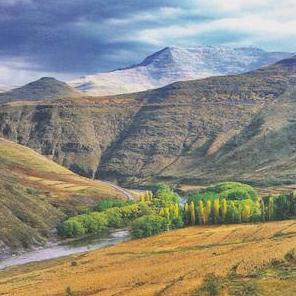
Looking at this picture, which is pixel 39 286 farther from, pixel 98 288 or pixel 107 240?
pixel 107 240

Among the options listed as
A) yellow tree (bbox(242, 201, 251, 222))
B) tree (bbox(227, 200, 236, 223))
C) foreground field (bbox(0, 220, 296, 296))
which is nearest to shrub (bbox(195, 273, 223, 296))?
foreground field (bbox(0, 220, 296, 296))

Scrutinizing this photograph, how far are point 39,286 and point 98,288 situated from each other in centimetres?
1267

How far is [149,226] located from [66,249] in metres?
24.0

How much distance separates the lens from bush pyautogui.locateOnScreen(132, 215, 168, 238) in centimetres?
17625

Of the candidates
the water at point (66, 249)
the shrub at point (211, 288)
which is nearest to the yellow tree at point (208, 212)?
the water at point (66, 249)

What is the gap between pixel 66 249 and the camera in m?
175

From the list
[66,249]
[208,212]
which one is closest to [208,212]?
[208,212]

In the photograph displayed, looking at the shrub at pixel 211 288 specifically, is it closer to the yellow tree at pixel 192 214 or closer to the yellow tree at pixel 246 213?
the yellow tree at pixel 246 213

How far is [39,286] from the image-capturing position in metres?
108

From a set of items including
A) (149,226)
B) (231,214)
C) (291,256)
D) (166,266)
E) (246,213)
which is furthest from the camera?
(246,213)

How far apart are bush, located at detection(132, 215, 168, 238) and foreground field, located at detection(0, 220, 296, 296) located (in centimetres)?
968

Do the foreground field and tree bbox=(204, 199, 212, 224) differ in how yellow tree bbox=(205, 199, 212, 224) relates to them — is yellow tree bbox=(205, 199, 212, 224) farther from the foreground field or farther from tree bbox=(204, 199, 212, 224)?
the foreground field

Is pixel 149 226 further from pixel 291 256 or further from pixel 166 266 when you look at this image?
pixel 291 256

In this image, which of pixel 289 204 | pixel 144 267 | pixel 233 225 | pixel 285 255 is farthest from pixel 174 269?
pixel 289 204
